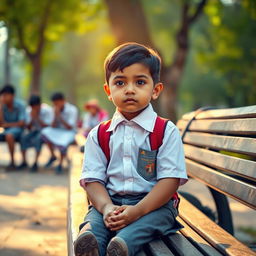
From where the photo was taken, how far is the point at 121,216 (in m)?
2.45

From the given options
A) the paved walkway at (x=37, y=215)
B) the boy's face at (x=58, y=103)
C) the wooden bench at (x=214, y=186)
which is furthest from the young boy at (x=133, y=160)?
the boy's face at (x=58, y=103)

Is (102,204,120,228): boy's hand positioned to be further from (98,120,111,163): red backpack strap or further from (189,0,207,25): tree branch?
(189,0,207,25): tree branch

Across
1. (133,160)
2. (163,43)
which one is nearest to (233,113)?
(133,160)

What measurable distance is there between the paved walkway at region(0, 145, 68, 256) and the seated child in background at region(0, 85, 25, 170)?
1450 millimetres

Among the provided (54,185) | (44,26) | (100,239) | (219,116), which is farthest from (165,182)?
(44,26)

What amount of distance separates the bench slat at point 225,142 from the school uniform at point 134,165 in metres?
0.35

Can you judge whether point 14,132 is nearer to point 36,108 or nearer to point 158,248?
point 36,108

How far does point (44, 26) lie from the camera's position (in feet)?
65.5

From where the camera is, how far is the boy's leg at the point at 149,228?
233cm

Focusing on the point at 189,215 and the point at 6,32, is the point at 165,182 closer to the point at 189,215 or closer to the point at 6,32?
A: the point at 189,215

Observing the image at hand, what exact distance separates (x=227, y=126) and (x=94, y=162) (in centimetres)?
98

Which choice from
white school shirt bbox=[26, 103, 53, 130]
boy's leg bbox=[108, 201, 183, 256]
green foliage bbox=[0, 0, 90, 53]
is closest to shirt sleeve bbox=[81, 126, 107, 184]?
boy's leg bbox=[108, 201, 183, 256]

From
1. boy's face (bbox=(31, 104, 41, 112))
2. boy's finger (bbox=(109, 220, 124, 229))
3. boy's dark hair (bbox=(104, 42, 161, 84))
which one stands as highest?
boy's dark hair (bbox=(104, 42, 161, 84))

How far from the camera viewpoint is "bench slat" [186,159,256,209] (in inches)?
101
